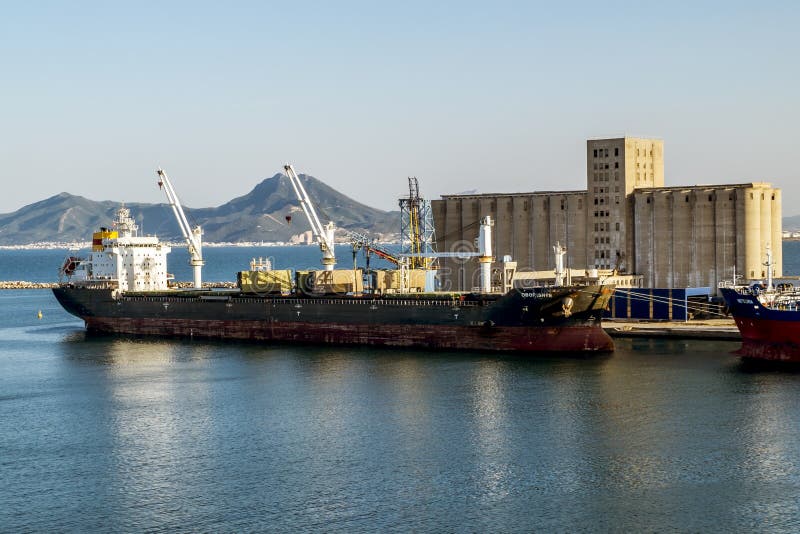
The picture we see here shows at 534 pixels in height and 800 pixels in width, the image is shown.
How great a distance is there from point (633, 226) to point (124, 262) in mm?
48281

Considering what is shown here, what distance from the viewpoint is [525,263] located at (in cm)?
10144

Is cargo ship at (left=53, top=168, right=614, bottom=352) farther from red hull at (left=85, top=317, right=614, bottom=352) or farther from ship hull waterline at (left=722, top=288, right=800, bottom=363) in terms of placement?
ship hull waterline at (left=722, top=288, right=800, bottom=363)

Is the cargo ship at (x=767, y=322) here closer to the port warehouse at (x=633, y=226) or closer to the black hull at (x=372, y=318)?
the black hull at (x=372, y=318)

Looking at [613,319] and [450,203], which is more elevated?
[450,203]

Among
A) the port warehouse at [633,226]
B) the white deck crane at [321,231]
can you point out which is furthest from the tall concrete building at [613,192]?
the white deck crane at [321,231]

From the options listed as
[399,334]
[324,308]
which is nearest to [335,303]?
[324,308]

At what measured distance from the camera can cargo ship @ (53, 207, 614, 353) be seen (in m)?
70.3

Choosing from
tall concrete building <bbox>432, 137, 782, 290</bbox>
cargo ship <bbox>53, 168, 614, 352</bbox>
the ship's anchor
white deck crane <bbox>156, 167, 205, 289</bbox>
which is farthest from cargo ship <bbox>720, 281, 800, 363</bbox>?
white deck crane <bbox>156, 167, 205, 289</bbox>

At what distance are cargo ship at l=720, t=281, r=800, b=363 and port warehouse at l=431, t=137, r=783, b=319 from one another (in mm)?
15161

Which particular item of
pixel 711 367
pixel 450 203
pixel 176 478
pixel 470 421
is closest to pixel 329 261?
pixel 450 203

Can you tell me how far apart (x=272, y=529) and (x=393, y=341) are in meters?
41.5

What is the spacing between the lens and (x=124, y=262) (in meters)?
98.9

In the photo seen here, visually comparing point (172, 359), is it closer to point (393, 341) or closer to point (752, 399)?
point (393, 341)

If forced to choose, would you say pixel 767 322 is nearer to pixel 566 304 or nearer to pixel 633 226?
pixel 566 304
